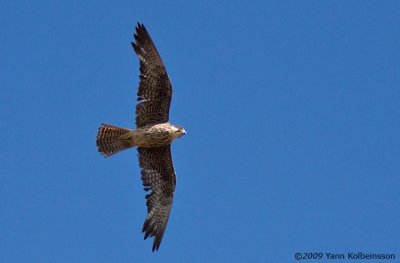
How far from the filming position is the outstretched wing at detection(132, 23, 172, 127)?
15.8 meters

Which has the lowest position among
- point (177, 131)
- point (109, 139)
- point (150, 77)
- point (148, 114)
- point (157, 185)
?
point (157, 185)

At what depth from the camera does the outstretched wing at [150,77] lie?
15.8 m

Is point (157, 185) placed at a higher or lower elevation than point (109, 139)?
lower

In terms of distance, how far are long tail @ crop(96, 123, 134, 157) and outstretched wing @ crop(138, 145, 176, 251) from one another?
2.53 feet

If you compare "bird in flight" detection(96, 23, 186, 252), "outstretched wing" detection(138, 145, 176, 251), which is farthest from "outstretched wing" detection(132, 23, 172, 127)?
"outstretched wing" detection(138, 145, 176, 251)

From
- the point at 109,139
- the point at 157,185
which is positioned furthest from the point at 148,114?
the point at 157,185

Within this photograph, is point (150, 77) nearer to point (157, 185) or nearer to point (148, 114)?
point (148, 114)

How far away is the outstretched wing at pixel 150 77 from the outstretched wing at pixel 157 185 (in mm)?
1070

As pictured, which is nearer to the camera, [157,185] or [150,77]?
[150,77]

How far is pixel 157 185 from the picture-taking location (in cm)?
1683

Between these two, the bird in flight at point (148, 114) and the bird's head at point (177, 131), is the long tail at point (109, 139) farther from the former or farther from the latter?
the bird's head at point (177, 131)

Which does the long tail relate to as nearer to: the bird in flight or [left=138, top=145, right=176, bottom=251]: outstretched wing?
the bird in flight

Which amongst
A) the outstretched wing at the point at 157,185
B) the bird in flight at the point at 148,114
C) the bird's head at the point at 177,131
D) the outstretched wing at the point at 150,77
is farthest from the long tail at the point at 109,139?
the bird's head at the point at 177,131

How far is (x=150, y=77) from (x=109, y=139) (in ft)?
5.02
